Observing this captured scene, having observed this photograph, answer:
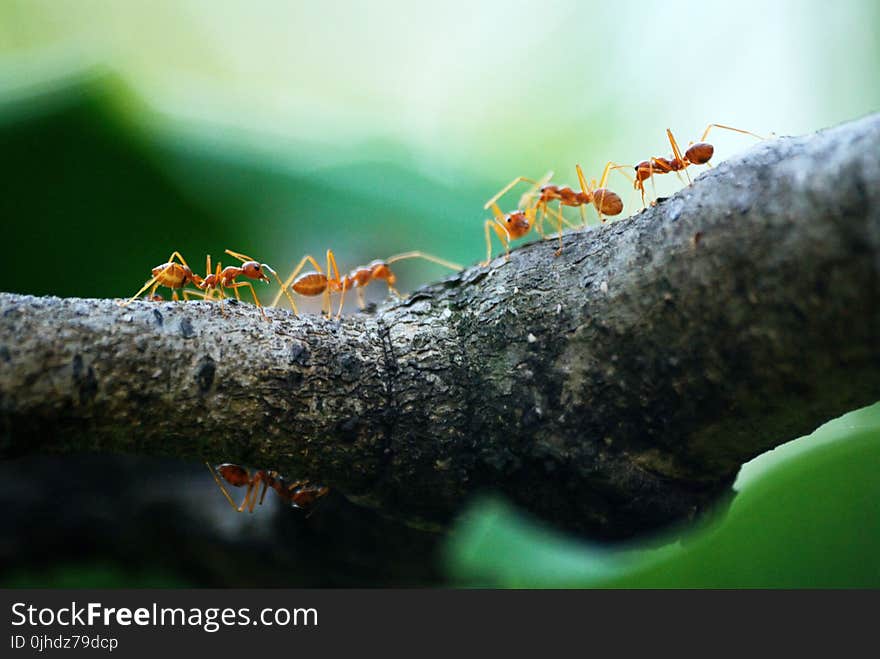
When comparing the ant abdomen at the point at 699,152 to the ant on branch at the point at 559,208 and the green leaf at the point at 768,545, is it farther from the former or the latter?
the green leaf at the point at 768,545

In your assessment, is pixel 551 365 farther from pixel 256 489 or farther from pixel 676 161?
pixel 256 489

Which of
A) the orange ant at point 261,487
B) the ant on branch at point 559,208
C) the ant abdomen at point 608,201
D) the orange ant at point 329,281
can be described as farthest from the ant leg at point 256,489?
the ant abdomen at point 608,201

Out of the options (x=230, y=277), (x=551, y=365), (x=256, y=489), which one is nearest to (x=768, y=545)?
(x=551, y=365)

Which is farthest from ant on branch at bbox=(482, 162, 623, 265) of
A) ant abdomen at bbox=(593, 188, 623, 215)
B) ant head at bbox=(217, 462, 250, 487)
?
ant head at bbox=(217, 462, 250, 487)

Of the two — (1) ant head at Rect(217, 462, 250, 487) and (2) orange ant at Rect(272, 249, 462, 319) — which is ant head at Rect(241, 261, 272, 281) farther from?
(1) ant head at Rect(217, 462, 250, 487)

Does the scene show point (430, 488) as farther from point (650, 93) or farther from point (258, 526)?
point (650, 93)

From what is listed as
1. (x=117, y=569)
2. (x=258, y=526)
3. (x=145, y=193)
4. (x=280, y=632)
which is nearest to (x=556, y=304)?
(x=280, y=632)
